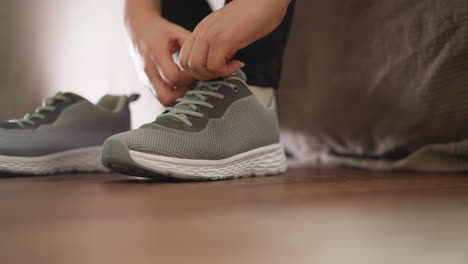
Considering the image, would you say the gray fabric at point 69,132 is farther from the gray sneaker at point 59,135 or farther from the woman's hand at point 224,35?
the woman's hand at point 224,35

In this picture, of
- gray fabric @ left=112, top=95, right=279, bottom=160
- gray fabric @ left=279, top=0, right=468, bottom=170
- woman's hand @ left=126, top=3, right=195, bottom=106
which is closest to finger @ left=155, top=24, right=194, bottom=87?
woman's hand @ left=126, top=3, right=195, bottom=106

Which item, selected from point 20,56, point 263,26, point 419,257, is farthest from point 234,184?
point 20,56

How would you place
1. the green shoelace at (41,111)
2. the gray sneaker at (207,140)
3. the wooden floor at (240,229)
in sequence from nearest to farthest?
the wooden floor at (240,229) < the gray sneaker at (207,140) < the green shoelace at (41,111)

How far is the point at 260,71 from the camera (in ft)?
2.70

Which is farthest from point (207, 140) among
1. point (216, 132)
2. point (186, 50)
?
point (186, 50)

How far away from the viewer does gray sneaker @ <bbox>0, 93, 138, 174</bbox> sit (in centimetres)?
84

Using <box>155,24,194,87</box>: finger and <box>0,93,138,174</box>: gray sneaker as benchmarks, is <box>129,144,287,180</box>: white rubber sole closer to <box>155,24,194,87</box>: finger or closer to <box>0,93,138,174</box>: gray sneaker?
<box>155,24,194,87</box>: finger

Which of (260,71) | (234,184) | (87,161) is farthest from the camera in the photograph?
(87,161)

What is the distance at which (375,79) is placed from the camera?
980mm

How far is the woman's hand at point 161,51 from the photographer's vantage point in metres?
0.81

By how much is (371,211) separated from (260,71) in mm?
477

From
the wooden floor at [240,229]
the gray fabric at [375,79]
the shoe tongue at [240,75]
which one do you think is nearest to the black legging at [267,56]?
the shoe tongue at [240,75]

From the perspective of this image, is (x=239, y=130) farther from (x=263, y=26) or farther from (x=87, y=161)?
(x=87, y=161)

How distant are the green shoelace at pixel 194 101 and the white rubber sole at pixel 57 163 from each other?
31 centimetres
